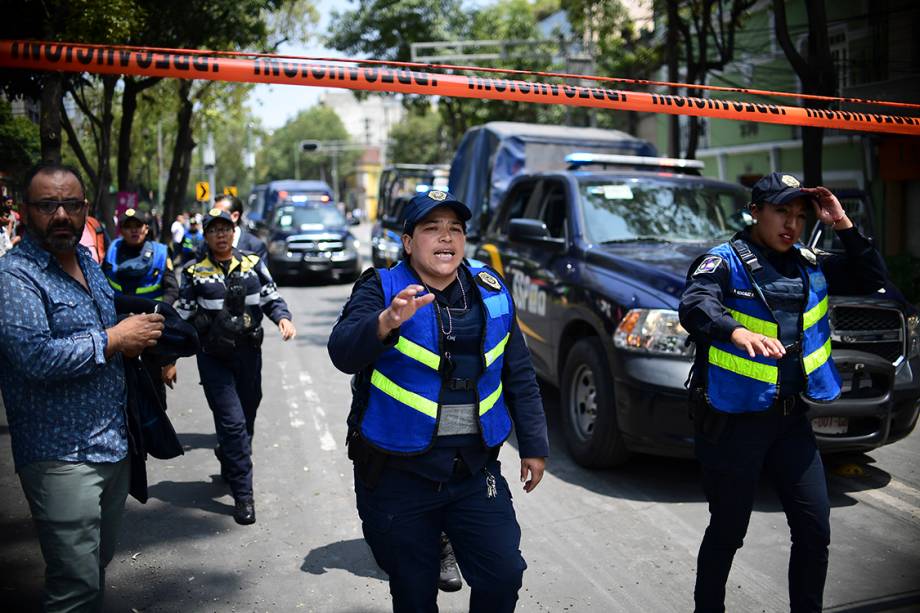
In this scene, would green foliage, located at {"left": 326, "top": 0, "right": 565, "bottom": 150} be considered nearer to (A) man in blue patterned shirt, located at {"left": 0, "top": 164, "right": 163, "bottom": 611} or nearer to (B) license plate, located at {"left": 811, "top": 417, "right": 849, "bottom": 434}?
(B) license plate, located at {"left": 811, "top": 417, "right": 849, "bottom": 434}

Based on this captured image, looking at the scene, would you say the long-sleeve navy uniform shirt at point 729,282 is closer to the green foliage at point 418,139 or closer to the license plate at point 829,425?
the license plate at point 829,425

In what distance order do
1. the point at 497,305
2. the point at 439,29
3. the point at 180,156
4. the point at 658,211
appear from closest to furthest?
1. the point at 497,305
2. the point at 658,211
3. the point at 180,156
4. the point at 439,29

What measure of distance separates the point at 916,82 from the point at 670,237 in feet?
30.7

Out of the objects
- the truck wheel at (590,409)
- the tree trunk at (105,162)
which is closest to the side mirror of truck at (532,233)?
the truck wheel at (590,409)

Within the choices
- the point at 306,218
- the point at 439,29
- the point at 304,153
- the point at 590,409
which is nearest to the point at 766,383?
the point at 590,409

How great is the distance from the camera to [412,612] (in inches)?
117

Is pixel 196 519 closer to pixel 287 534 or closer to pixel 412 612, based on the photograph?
pixel 287 534

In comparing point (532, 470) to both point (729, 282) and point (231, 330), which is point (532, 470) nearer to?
point (729, 282)

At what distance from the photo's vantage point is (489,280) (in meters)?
3.16

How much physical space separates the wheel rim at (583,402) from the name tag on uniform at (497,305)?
2.92 m

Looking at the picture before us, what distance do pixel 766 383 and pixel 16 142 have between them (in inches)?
323

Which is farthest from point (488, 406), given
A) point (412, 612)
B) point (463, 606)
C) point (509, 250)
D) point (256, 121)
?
point (256, 121)

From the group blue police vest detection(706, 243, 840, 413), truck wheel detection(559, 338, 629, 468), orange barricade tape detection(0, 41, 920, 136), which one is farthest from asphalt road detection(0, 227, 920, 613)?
orange barricade tape detection(0, 41, 920, 136)

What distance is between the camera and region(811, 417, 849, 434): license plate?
5.30 metres
